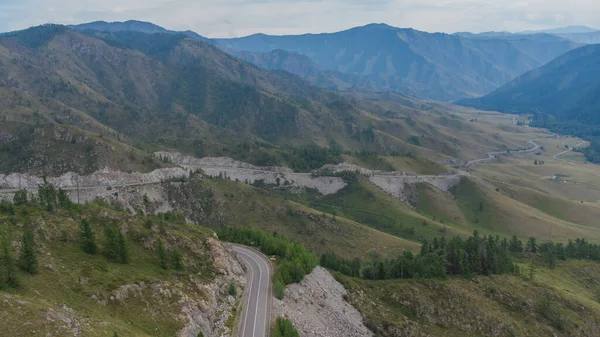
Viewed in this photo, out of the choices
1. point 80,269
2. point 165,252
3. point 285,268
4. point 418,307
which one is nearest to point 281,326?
point 285,268

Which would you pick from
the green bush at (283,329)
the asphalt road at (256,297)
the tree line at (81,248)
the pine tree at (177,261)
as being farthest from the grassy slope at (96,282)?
the green bush at (283,329)

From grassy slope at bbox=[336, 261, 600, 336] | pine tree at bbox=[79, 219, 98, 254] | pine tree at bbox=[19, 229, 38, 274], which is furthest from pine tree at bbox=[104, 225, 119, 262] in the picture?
grassy slope at bbox=[336, 261, 600, 336]

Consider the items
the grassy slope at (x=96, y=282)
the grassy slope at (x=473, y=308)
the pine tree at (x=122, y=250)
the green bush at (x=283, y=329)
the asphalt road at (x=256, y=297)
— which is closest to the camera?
the grassy slope at (x=96, y=282)

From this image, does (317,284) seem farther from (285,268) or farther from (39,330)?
(39,330)

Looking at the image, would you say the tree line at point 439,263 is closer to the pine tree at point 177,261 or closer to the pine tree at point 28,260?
the pine tree at point 177,261

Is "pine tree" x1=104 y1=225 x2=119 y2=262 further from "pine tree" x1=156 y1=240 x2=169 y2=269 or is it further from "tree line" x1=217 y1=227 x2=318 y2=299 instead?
"tree line" x1=217 y1=227 x2=318 y2=299

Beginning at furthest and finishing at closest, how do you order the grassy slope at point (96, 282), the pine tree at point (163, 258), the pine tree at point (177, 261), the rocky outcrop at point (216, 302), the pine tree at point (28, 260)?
the pine tree at point (177, 261)
the pine tree at point (163, 258)
the rocky outcrop at point (216, 302)
the pine tree at point (28, 260)
the grassy slope at point (96, 282)

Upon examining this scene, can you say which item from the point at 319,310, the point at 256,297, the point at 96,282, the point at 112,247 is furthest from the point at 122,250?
the point at 319,310

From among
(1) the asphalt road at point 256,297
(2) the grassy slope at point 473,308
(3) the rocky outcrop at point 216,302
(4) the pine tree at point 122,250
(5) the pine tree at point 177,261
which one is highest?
(4) the pine tree at point 122,250
